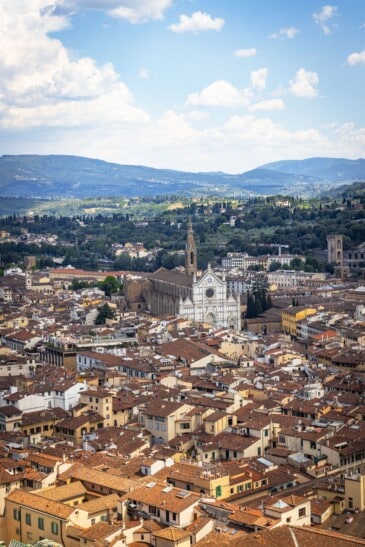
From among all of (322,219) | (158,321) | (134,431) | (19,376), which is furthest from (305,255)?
(134,431)

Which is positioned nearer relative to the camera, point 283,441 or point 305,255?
point 283,441

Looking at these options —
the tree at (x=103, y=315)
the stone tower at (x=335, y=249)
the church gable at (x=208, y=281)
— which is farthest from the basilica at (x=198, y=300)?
the stone tower at (x=335, y=249)

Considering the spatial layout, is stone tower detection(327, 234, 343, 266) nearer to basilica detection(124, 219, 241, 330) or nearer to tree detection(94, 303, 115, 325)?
basilica detection(124, 219, 241, 330)

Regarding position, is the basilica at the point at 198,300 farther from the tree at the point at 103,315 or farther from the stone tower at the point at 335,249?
the stone tower at the point at 335,249

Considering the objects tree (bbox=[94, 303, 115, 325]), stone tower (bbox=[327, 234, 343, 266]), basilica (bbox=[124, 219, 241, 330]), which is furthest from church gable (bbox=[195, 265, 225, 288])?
stone tower (bbox=[327, 234, 343, 266])

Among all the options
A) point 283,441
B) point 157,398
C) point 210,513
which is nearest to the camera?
point 210,513

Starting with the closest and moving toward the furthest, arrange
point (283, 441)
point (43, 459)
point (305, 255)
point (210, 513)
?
point (210, 513) → point (43, 459) → point (283, 441) → point (305, 255)

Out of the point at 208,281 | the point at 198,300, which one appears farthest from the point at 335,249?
the point at 198,300

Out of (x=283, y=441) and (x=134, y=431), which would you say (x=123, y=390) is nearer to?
(x=134, y=431)
